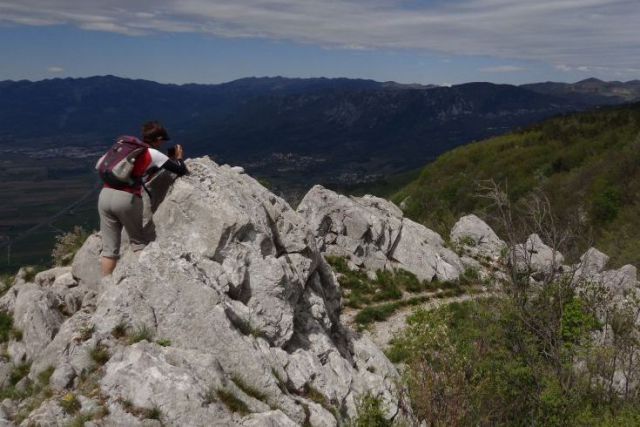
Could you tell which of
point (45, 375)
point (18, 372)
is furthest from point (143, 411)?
point (18, 372)

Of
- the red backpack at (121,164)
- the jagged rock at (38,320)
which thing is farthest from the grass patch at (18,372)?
the red backpack at (121,164)

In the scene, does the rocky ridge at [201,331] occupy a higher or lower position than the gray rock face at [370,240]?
higher

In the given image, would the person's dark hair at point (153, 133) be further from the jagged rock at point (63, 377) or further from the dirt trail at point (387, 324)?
the dirt trail at point (387, 324)

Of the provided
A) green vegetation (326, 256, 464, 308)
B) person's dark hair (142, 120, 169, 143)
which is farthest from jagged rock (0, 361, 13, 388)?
green vegetation (326, 256, 464, 308)

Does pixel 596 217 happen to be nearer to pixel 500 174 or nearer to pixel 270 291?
pixel 500 174

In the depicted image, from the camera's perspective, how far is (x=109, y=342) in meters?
10.4

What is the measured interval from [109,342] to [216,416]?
120 inches

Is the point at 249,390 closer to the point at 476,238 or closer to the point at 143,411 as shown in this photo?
the point at 143,411

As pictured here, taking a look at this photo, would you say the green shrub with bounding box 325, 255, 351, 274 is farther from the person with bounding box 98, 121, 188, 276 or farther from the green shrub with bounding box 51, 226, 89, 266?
the person with bounding box 98, 121, 188, 276

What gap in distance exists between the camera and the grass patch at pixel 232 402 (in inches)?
369

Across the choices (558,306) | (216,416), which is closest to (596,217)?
(558,306)

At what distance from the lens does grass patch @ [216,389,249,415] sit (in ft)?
30.8

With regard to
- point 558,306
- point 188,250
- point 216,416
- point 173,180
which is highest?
point 173,180

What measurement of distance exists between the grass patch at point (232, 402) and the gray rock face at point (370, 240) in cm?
2016
